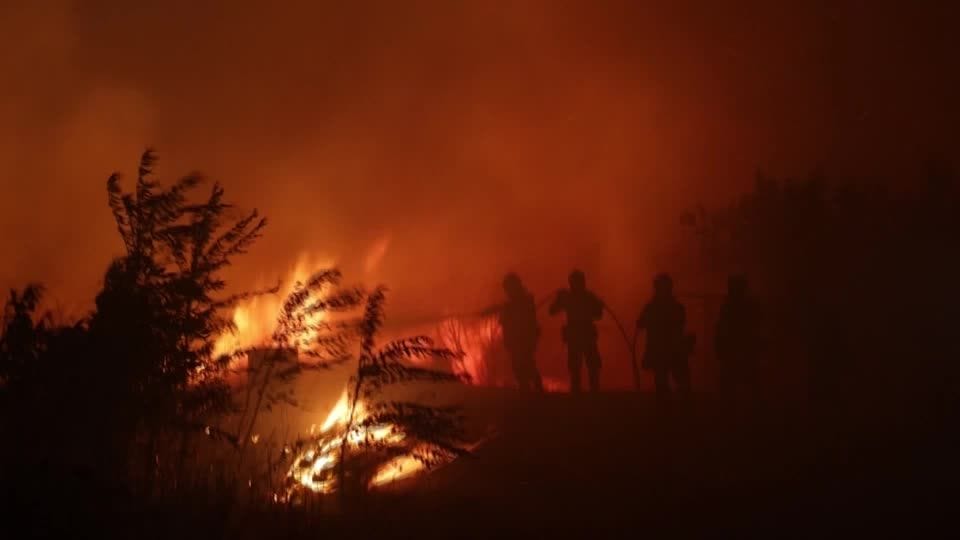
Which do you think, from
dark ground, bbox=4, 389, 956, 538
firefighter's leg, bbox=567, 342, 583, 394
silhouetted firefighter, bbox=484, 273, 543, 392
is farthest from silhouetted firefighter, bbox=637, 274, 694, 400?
silhouetted firefighter, bbox=484, 273, 543, 392

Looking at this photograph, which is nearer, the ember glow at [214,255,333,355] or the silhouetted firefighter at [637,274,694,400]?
the ember glow at [214,255,333,355]

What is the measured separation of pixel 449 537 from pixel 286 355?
7.67ft

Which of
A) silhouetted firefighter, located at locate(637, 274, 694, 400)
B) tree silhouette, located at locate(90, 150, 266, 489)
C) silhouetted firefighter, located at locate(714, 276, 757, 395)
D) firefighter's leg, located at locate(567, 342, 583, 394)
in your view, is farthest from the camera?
firefighter's leg, located at locate(567, 342, 583, 394)

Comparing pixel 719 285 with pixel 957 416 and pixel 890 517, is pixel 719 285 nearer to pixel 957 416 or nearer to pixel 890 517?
pixel 957 416

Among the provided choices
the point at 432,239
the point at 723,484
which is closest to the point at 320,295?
the point at 723,484

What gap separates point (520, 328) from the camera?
1611cm

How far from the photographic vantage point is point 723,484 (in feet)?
34.7

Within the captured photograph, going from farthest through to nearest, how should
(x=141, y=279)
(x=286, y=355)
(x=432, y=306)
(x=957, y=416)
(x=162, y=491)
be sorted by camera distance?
(x=432, y=306) < (x=957, y=416) < (x=286, y=355) < (x=141, y=279) < (x=162, y=491)

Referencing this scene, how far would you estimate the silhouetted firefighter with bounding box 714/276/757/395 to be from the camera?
15.2m

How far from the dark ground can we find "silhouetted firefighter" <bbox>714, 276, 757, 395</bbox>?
4.64 ft

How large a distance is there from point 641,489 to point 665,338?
186 inches

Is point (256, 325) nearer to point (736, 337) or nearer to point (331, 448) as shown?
point (331, 448)

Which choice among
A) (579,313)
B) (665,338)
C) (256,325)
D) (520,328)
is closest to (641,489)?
(665,338)

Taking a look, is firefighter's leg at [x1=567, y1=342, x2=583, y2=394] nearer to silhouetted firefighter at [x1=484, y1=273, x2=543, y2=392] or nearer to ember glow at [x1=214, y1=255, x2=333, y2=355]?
silhouetted firefighter at [x1=484, y1=273, x2=543, y2=392]
